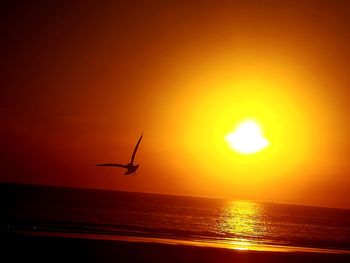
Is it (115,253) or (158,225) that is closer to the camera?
(115,253)

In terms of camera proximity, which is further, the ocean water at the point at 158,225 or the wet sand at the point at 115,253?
the ocean water at the point at 158,225

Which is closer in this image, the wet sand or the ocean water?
the wet sand

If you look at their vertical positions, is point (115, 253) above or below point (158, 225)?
below

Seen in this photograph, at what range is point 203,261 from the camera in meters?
18.3


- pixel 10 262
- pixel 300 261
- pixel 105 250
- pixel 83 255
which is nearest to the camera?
pixel 10 262

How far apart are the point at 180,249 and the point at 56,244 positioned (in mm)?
6622

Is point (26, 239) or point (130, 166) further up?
point (130, 166)

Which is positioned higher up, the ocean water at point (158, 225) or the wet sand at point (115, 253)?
the ocean water at point (158, 225)

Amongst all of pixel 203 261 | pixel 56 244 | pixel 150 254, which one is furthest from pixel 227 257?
pixel 56 244

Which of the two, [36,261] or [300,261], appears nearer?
[36,261]

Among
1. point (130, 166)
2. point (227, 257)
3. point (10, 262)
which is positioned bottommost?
point (10, 262)

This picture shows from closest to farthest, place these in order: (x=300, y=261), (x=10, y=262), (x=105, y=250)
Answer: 1. (x=10, y=262)
2. (x=105, y=250)
3. (x=300, y=261)

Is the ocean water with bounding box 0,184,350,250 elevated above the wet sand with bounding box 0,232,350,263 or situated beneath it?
elevated above

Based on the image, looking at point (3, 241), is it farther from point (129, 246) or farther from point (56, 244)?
point (129, 246)
